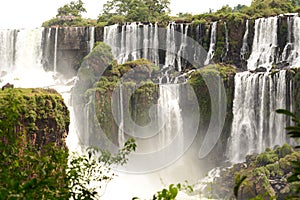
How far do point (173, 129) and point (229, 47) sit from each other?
686cm

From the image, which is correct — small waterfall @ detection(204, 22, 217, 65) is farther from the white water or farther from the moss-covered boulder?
the moss-covered boulder

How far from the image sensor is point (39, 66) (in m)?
38.9

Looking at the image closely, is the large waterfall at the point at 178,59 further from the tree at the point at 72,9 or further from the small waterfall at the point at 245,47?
the tree at the point at 72,9

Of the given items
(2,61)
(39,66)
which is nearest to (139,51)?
(39,66)

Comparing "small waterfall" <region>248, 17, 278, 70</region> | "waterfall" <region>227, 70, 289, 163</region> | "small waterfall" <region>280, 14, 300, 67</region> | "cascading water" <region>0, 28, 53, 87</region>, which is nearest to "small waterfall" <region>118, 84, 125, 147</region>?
"waterfall" <region>227, 70, 289, 163</region>

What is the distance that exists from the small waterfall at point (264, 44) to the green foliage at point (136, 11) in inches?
316

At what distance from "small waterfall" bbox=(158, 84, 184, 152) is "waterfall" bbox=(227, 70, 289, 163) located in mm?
2854

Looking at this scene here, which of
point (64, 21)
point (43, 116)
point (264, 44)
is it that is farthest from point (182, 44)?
point (64, 21)

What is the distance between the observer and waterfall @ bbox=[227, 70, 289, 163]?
2727cm

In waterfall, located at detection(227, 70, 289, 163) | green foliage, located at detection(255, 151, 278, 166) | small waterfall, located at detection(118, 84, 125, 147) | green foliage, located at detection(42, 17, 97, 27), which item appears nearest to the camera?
green foliage, located at detection(255, 151, 278, 166)

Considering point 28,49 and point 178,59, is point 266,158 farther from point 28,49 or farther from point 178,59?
point 28,49

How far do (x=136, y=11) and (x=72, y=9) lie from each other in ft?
43.3

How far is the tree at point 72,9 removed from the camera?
53.3 m

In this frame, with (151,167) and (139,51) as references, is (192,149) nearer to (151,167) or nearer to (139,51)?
(151,167)
